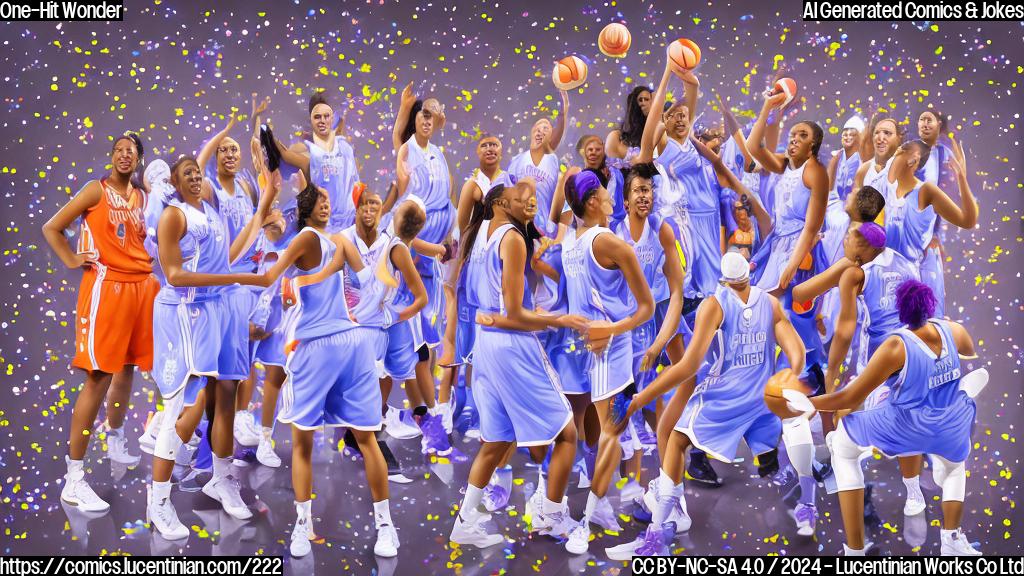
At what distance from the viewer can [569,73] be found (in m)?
6.78

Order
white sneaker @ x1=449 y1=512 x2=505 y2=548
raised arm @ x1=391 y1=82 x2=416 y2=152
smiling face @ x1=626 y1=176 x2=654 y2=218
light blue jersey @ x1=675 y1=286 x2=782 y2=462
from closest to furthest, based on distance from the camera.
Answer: light blue jersey @ x1=675 y1=286 x2=782 y2=462
white sneaker @ x1=449 y1=512 x2=505 y2=548
smiling face @ x1=626 y1=176 x2=654 y2=218
raised arm @ x1=391 y1=82 x2=416 y2=152

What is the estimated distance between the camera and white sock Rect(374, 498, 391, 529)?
214 inches

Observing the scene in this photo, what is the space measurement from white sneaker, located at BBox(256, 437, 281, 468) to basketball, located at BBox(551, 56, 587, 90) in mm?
2906

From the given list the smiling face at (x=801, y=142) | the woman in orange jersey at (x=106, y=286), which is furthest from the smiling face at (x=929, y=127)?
the woman in orange jersey at (x=106, y=286)

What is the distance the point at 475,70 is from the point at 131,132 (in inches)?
89.7

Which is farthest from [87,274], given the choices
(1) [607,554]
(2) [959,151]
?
(2) [959,151]

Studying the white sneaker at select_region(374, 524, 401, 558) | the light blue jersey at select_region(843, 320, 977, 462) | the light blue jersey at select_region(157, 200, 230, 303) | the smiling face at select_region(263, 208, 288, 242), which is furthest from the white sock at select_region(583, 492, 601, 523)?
the smiling face at select_region(263, 208, 288, 242)

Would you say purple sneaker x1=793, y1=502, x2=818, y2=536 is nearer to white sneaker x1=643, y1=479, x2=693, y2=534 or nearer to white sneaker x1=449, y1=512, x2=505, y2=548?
white sneaker x1=643, y1=479, x2=693, y2=534

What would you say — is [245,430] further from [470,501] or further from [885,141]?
[885,141]

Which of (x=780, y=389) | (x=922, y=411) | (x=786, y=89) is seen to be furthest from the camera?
(x=786, y=89)

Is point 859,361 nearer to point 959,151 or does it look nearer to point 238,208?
point 959,151

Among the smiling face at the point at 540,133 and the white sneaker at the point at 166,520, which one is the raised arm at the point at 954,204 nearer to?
the smiling face at the point at 540,133

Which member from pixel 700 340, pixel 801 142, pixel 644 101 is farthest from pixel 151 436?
pixel 801 142

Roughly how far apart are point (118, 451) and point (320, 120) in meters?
2.44
